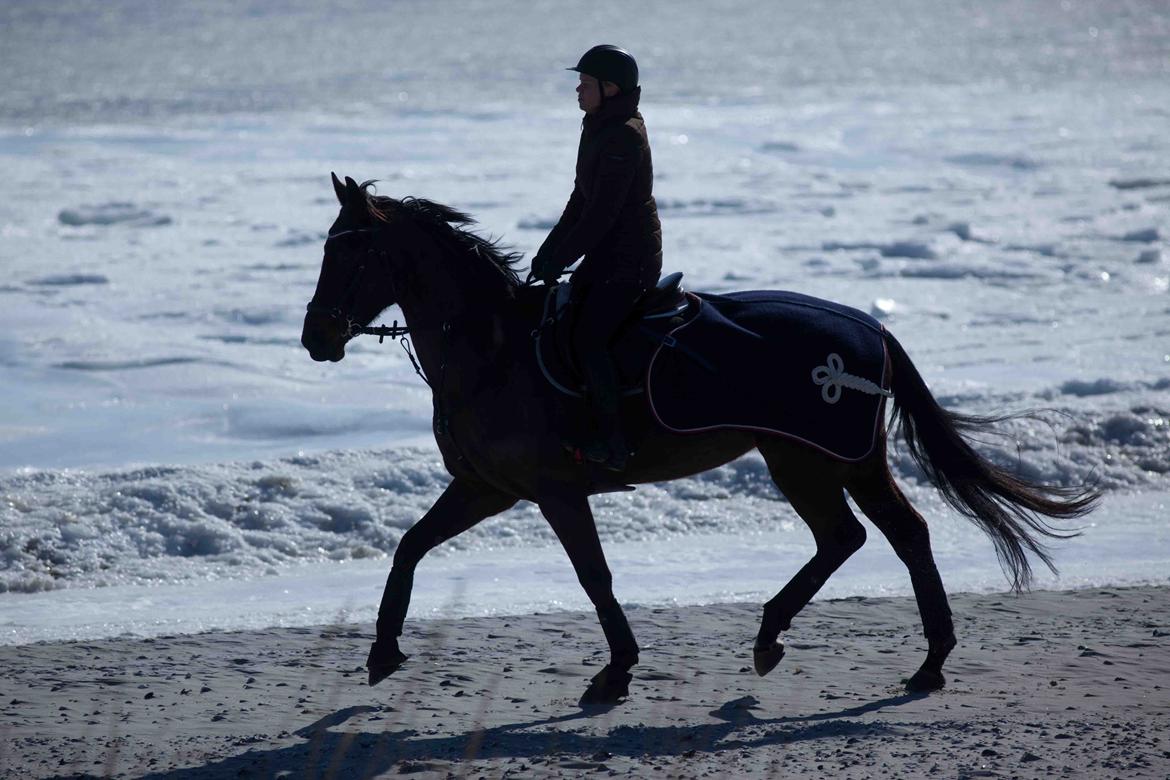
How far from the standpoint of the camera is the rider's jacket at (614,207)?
556 centimetres

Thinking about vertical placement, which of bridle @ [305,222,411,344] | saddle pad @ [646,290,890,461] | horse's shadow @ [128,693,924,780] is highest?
bridle @ [305,222,411,344]

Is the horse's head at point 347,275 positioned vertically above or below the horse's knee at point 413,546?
above

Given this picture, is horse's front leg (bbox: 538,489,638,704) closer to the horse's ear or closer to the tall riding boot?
the tall riding boot

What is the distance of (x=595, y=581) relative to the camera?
5691 millimetres

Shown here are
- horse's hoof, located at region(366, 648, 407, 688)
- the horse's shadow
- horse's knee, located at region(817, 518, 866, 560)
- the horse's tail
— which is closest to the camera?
the horse's shadow

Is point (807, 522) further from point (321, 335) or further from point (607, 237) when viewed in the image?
point (321, 335)

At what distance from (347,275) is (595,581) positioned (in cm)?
145

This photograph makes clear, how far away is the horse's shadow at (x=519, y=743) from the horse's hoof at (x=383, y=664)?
0.66 feet

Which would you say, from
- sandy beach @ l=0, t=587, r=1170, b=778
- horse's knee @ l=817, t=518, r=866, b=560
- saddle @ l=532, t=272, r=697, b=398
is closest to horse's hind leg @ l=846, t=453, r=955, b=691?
horse's knee @ l=817, t=518, r=866, b=560

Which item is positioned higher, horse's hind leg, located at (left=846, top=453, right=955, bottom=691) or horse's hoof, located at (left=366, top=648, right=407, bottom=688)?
horse's hind leg, located at (left=846, top=453, right=955, bottom=691)

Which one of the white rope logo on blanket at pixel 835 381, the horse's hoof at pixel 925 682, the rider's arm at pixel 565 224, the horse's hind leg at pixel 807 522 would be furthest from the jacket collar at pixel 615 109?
the horse's hoof at pixel 925 682

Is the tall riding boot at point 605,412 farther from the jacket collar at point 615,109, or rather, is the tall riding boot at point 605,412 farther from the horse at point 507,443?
the jacket collar at point 615,109

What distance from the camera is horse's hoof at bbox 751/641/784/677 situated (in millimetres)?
5793

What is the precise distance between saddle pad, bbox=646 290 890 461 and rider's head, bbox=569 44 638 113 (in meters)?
0.86
